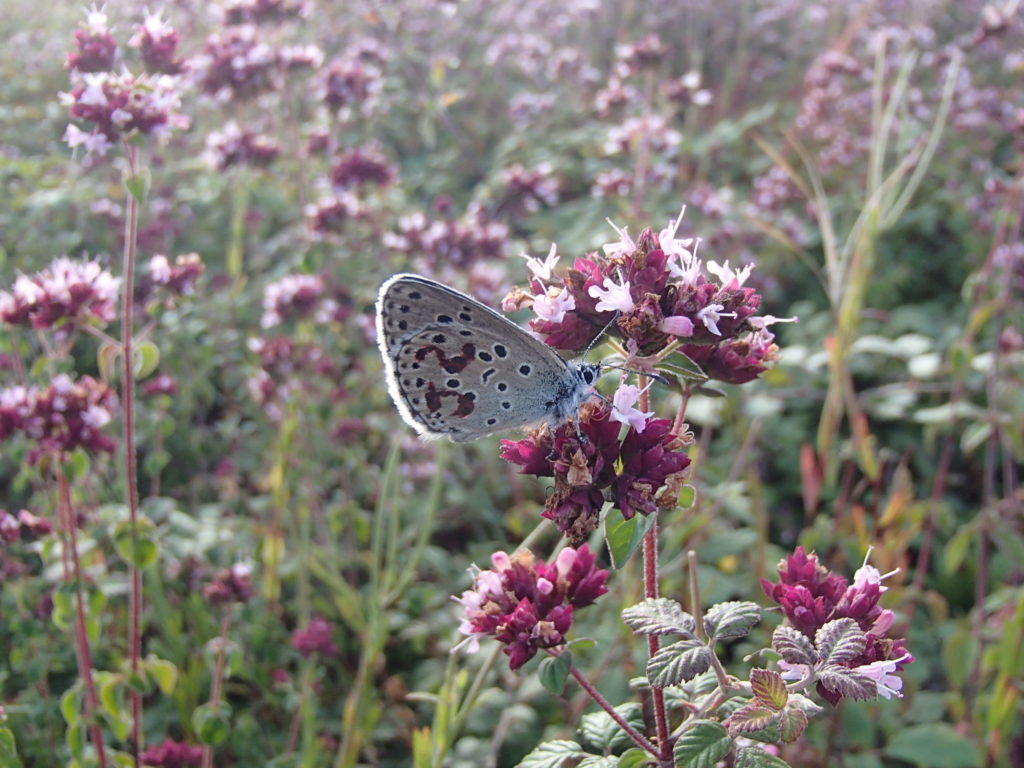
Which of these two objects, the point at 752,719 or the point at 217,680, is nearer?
the point at 752,719

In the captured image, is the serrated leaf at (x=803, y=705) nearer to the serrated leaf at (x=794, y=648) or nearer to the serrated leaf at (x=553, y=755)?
the serrated leaf at (x=794, y=648)

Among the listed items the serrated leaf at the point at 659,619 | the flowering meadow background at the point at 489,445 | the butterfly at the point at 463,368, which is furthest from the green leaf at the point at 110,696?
the serrated leaf at the point at 659,619

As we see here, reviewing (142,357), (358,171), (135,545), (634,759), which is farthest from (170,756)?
(358,171)

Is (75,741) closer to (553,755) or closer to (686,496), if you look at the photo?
(553,755)

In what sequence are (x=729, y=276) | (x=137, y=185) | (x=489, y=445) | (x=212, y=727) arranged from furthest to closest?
(x=489, y=445)
(x=212, y=727)
(x=137, y=185)
(x=729, y=276)

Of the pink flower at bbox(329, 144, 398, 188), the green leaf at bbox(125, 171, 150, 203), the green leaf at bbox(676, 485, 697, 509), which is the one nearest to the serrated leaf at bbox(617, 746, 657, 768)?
the green leaf at bbox(676, 485, 697, 509)

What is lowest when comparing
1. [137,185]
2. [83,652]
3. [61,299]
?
[83,652]
